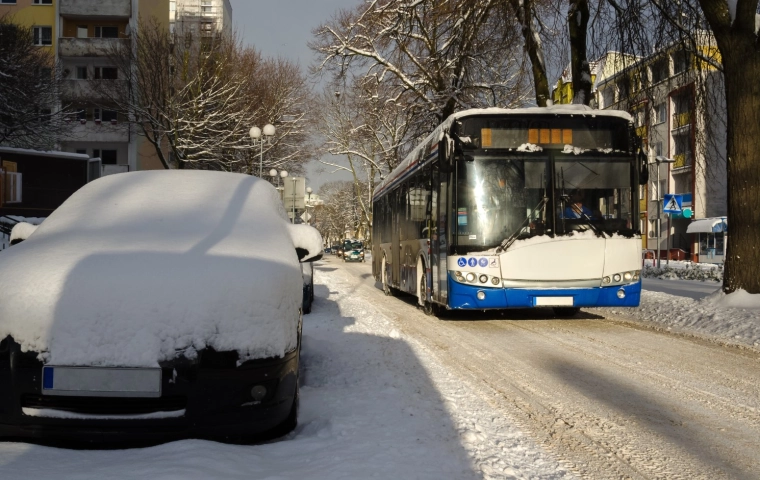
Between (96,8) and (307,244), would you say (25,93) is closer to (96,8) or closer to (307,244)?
(96,8)

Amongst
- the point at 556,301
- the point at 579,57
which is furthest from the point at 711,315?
the point at 579,57

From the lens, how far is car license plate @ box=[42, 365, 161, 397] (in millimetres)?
3760

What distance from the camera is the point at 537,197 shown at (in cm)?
1122

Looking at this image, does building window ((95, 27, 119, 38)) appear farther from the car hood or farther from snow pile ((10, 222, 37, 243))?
the car hood

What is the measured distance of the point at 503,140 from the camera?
11.4 metres

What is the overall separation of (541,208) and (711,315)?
9.72 feet

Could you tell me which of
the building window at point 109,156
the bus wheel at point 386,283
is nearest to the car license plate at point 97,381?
the bus wheel at point 386,283

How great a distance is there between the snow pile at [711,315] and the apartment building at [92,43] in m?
40.7

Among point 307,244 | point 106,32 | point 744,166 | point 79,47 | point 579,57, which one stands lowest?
point 307,244

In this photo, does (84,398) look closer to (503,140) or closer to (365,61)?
(503,140)

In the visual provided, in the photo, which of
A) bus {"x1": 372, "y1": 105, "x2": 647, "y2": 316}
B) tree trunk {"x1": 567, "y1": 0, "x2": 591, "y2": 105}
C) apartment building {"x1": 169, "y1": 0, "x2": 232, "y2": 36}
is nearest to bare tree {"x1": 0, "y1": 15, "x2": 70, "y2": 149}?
apartment building {"x1": 169, "y1": 0, "x2": 232, "y2": 36}

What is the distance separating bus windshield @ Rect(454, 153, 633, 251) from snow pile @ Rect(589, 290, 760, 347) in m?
1.67

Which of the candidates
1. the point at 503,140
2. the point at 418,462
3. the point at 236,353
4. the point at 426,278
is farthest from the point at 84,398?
the point at 426,278

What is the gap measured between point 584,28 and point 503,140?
6783 millimetres
